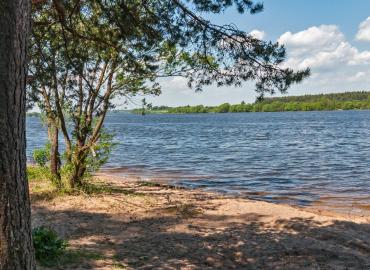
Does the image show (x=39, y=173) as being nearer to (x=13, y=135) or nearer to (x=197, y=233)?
(x=197, y=233)

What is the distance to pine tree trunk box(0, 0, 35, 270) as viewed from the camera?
3.44 metres

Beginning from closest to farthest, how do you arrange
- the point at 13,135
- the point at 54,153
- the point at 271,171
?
the point at 13,135 → the point at 54,153 → the point at 271,171

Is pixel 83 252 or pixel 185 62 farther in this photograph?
pixel 185 62

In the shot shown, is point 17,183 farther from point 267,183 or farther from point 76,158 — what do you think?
point 267,183

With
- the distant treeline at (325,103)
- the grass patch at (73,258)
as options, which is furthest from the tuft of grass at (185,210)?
the distant treeline at (325,103)

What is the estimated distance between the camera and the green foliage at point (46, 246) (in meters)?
6.20

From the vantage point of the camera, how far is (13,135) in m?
3.51

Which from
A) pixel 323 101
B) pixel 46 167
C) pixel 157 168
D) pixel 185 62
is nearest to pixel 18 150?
pixel 185 62

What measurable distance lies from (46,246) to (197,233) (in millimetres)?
3326

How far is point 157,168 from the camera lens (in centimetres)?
2333

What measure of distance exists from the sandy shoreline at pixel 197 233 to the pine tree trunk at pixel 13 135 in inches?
105

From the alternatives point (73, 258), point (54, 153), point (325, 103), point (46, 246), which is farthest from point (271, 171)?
point (325, 103)

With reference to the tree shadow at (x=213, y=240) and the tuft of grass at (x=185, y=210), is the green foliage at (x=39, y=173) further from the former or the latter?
the tuft of grass at (x=185, y=210)

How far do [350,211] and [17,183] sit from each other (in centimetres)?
1090
